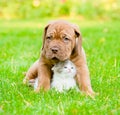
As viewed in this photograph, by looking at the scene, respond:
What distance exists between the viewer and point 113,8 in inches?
631

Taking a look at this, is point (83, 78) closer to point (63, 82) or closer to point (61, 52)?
point (63, 82)

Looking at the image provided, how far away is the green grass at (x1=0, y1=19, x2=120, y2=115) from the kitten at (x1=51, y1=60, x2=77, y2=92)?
11 centimetres

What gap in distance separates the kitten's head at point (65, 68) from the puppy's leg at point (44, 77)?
0.10 meters

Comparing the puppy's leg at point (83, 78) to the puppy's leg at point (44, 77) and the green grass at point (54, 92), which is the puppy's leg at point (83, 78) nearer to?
the green grass at point (54, 92)

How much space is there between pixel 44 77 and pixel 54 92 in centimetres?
25

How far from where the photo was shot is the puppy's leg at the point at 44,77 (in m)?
4.47

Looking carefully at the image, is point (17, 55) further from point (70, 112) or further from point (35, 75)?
point (70, 112)

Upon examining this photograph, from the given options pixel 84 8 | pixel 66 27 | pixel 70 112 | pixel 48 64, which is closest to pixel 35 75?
pixel 48 64

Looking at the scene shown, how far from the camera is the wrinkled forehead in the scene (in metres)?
4.40

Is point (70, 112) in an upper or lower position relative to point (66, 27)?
lower

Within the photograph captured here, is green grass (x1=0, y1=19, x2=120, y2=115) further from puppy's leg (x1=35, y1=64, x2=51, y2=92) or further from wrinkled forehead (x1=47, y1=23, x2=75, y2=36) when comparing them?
wrinkled forehead (x1=47, y1=23, x2=75, y2=36)

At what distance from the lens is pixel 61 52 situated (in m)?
4.32

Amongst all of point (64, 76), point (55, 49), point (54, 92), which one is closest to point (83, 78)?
point (64, 76)

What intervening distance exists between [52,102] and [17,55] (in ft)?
9.91
